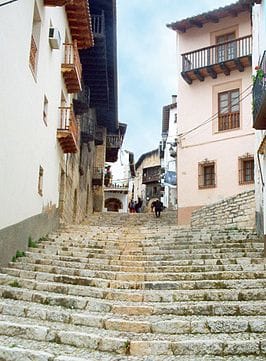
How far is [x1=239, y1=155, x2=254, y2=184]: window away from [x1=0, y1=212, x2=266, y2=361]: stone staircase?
7658 mm

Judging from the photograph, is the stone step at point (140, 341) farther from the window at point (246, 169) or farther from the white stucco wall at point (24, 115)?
the window at point (246, 169)

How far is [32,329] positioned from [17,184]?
4.50 meters

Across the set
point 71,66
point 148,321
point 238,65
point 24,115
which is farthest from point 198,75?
point 148,321

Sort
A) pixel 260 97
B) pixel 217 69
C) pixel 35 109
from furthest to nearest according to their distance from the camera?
pixel 217 69 → pixel 35 109 → pixel 260 97

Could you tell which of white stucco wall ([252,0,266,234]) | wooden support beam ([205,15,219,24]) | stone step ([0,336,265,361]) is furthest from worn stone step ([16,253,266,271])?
wooden support beam ([205,15,219,24])

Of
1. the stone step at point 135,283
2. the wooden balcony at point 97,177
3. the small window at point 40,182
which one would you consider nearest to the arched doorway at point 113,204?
the wooden balcony at point 97,177

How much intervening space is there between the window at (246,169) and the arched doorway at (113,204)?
30574mm

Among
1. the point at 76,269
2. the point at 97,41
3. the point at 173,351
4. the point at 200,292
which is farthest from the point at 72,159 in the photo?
the point at 173,351

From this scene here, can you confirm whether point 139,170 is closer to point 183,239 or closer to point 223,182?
point 223,182

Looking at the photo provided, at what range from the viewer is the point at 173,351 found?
529cm

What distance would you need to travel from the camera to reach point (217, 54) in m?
20.2

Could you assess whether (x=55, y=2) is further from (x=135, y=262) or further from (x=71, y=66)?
(x=135, y=262)

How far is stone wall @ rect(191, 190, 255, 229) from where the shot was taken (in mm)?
14086

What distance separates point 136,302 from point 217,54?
1552 cm
